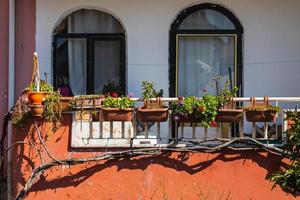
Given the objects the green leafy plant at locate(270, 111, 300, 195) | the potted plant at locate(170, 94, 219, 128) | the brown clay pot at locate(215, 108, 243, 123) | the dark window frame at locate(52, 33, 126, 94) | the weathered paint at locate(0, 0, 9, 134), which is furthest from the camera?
the dark window frame at locate(52, 33, 126, 94)

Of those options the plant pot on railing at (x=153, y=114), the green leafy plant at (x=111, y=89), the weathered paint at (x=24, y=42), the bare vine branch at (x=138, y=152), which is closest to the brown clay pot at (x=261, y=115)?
the bare vine branch at (x=138, y=152)

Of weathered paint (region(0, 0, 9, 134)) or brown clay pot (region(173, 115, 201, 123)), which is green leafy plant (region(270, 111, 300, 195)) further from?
weathered paint (region(0, 0, 9, 134))

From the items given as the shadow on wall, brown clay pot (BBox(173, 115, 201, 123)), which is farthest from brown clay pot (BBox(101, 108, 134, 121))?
brown clay pot (BBox(173, 115, 201, 123))

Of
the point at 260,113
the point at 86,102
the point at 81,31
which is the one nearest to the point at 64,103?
the point at 86,102

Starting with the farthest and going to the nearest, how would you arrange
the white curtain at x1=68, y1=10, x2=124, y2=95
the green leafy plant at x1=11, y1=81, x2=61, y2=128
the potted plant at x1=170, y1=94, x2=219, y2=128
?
the white curtain at x1=68, y1=10, x2=124, y2=95 → the green leafy plant at x1=11, y1=81, x2=61, y2=128 → the potted plant at x1=170, y1=94, x2=219, y2=128

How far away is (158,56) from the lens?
10586 mm

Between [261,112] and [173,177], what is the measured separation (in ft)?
5.27

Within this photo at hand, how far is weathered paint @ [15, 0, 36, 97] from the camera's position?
35.1 feet

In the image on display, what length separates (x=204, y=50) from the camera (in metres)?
→ 10.7

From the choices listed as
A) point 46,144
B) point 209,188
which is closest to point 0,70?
point 46,144

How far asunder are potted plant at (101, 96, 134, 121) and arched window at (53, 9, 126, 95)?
2.18 meters

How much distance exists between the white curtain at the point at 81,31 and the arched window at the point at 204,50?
4.30 ft

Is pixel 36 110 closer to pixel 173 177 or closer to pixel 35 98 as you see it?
pixel 35 98

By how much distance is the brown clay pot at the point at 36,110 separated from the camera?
28.2 ft
